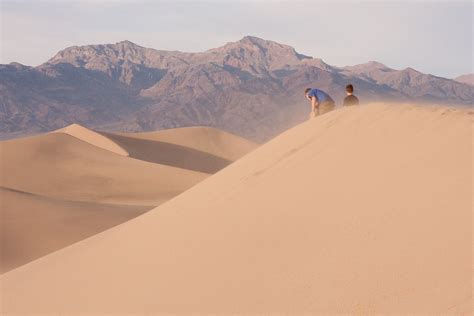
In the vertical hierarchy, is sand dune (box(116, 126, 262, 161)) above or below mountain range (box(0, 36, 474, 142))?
below

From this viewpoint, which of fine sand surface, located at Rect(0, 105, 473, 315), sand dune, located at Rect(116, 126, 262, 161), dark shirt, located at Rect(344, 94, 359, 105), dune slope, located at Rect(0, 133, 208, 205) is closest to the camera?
fine sand surface, located at Rect(0, 105, 473, 315)

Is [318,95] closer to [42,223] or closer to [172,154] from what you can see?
[42,223]

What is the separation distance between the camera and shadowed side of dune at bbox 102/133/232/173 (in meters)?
41.2

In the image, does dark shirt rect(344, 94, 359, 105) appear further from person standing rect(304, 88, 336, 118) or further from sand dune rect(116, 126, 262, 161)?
sand dune rect(116, 126, 262, 161)

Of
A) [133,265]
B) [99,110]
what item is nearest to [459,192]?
[133,265]

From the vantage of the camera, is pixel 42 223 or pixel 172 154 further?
pixel 172 154

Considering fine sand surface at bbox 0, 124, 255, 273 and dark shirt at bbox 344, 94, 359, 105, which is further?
fine sand surface at bbox 0, 124, 255, 273

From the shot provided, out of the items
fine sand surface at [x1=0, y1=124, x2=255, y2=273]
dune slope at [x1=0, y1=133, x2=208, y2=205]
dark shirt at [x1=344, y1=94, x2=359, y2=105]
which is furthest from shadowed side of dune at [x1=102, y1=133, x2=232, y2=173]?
dark shirt at [x1=344, y1=94, x2=359, y2=105]

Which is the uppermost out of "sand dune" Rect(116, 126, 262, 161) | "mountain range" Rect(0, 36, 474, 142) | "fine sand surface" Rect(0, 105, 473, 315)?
"mountain range" Rect(0, 36, 474, 142)

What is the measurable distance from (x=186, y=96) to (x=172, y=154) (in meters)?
106

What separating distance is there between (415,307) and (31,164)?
27937 millimetres

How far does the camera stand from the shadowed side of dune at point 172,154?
4116cm

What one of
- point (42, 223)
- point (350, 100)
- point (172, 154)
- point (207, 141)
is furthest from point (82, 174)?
point (350, 100)

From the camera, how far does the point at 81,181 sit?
27.4 m
